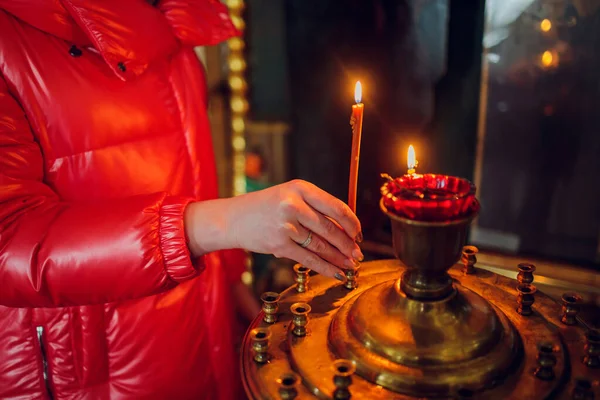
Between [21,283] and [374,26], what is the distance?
2.25m

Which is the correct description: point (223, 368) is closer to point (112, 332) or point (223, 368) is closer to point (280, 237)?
point (112, 332)

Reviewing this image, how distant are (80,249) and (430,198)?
768 mm

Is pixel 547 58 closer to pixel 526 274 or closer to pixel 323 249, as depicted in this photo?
pixel 526 274

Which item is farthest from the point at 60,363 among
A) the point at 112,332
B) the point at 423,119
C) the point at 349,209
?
the point at 423,119

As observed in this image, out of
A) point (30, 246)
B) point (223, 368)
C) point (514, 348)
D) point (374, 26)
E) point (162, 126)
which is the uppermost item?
point (374, 26)

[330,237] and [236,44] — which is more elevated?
[236,44]

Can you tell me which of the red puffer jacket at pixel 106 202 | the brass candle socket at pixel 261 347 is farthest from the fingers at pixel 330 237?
the red puffer jacket at pixel 106 202

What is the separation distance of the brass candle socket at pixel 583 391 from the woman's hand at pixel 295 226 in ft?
1.54

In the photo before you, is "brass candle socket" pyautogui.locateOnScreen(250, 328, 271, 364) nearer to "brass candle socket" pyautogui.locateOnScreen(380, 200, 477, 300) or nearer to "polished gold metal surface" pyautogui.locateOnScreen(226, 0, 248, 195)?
"brass candle socket" pyautogui.locateOnScreen(380, 200, 477, 300)

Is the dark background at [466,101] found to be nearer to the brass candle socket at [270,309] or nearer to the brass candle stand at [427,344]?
the brass candle stand at [427,344]

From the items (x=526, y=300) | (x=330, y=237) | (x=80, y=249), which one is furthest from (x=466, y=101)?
(x=80, y=249)

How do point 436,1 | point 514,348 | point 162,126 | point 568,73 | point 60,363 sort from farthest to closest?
1. point 436,1
2. point 568,73
3. point 162,126
4. point 60,363
5. point 514,348

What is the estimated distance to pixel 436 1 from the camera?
2623 mm

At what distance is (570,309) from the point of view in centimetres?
111
